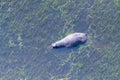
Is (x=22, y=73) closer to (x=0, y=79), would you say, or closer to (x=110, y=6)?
(x=0, y=79)

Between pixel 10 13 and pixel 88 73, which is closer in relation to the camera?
pixel 88 73

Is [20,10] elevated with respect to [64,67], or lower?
elevated

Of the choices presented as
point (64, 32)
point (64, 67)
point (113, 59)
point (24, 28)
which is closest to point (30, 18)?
point (24, 28)

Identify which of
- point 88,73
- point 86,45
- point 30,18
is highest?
point 30,18
